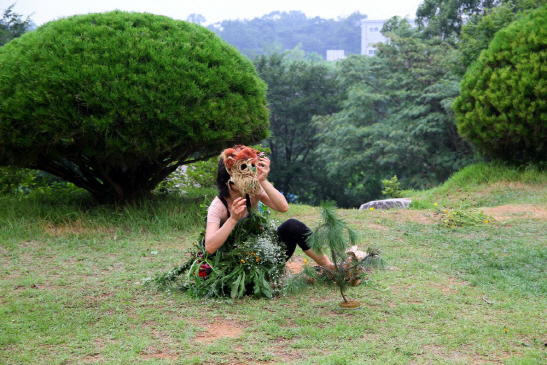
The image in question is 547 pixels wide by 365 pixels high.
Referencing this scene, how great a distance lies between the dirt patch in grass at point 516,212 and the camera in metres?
6.47

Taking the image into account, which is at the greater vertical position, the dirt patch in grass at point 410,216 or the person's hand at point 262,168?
the person's hand at point 262,168

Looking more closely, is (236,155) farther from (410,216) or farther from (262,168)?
(410,216)

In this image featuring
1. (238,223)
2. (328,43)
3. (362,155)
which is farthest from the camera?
(328,43)

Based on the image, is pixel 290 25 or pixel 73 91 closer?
pixel 73 91

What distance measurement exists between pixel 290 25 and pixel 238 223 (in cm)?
5595

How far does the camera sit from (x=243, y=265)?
3654mm

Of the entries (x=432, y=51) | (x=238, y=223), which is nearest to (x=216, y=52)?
(x=238, y=223)

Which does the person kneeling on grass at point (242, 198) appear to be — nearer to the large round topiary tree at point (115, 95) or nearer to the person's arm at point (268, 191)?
the person's arm at point (268, 191)

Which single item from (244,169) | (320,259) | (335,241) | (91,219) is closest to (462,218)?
(320,259)

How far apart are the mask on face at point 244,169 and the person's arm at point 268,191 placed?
48 mm

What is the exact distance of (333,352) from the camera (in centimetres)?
275

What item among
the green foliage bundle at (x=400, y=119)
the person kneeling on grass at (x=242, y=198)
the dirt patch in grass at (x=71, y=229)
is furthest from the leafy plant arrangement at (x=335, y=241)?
the green foliage bundle at (x=400, y=119)

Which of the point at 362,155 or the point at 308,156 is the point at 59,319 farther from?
the point at 308,156

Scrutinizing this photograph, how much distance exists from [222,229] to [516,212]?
198 inches
